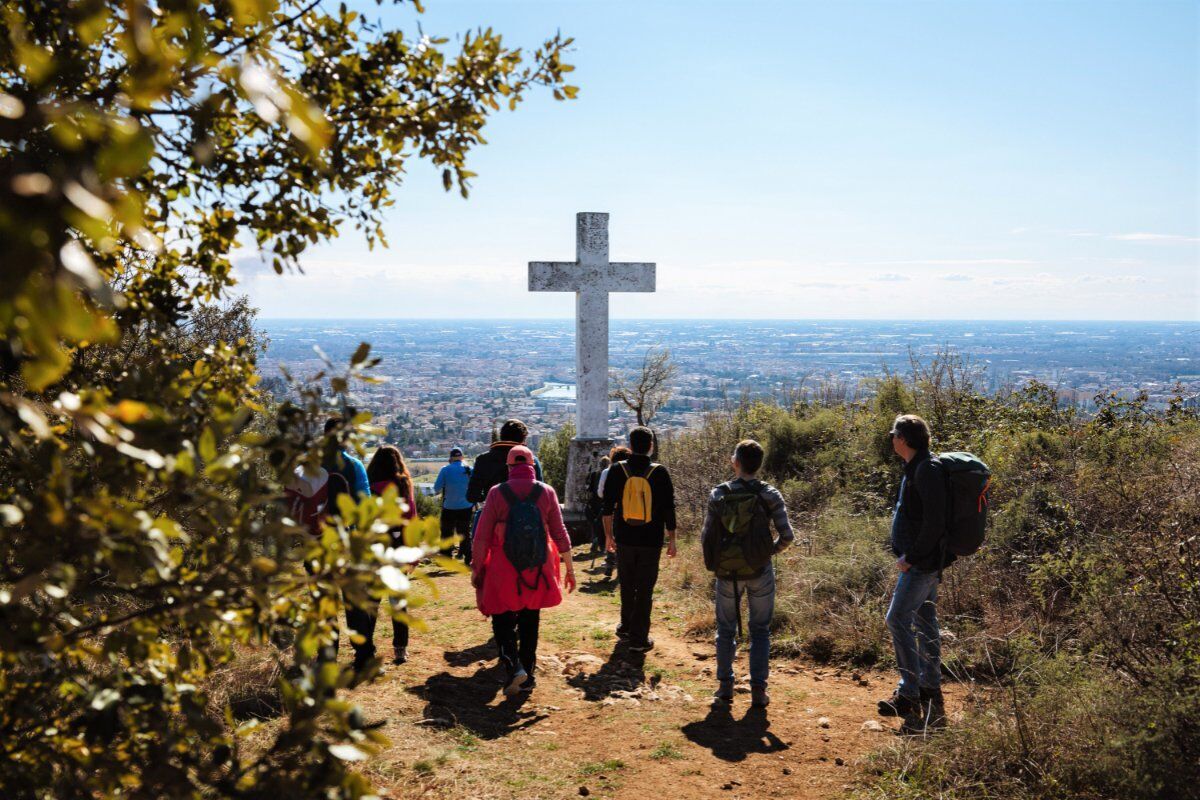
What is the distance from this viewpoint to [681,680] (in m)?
6.21

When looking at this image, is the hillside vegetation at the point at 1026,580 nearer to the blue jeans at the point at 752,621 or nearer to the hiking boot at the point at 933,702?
the hiking boot at the point at 933,702

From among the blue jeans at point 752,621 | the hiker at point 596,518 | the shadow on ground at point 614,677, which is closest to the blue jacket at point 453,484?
the hiker at point 596,518

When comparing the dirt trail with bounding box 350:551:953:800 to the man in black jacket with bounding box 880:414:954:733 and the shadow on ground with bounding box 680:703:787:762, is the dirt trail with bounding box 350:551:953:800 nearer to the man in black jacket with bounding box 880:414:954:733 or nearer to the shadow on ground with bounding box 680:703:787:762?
the shadow on ground with bounding box 680:703:787:762

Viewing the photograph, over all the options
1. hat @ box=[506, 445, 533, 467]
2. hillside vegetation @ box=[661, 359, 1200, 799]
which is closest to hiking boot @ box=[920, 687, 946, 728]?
hillside vegetation @ box=[661, 359, 1200, 799]

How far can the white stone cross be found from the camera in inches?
439

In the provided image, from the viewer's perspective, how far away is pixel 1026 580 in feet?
20.5

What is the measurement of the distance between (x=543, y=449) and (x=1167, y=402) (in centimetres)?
969

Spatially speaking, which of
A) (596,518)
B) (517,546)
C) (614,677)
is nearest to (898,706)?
(614,677)

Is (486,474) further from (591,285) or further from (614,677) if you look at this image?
(591,285)

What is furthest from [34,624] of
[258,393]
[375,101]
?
[375,101]

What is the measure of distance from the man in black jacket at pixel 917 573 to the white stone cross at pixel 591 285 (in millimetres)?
6342

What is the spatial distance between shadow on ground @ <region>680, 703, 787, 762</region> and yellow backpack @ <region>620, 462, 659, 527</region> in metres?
1.63

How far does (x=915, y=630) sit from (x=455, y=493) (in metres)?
6.09

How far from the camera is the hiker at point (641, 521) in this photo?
670cm
